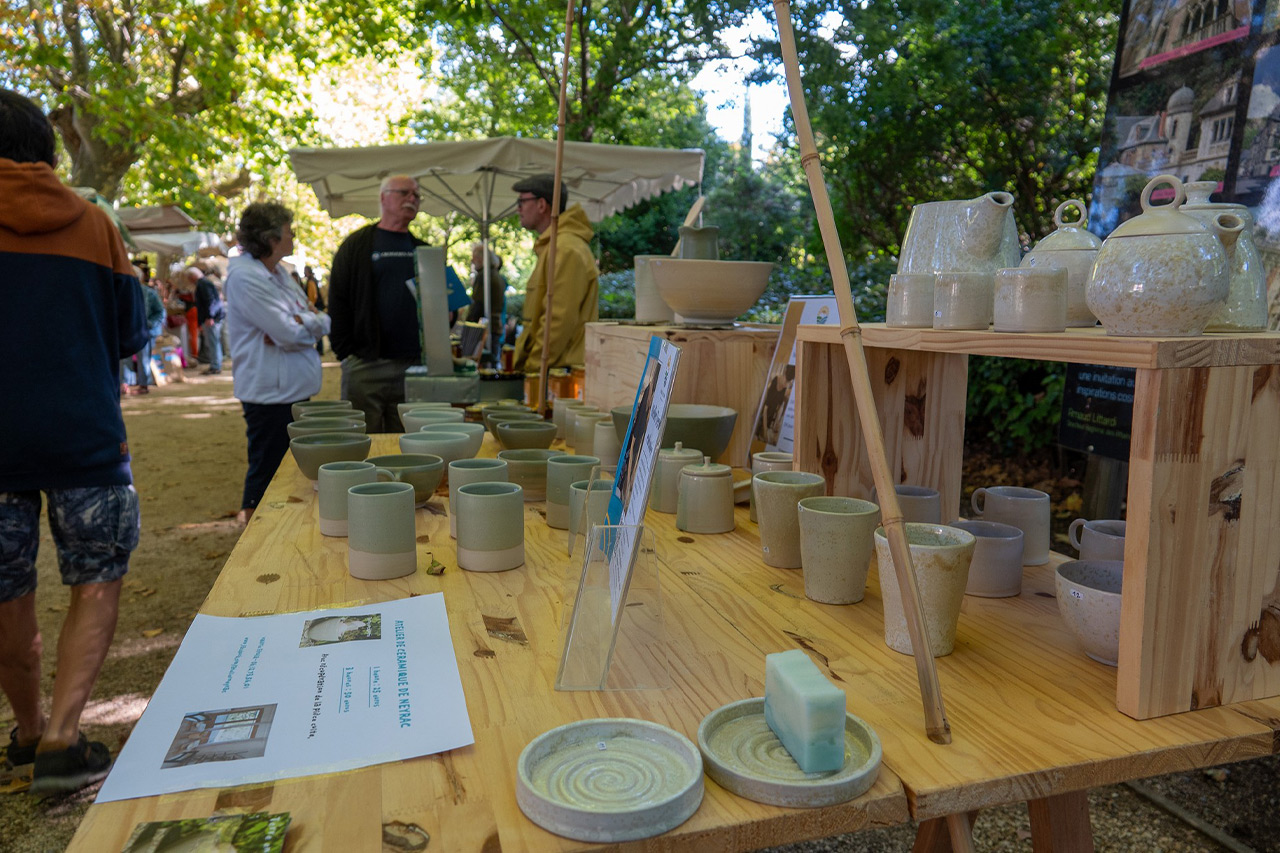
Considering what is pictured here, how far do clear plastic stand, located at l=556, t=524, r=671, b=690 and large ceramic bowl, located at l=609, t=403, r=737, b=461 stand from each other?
0.78 m

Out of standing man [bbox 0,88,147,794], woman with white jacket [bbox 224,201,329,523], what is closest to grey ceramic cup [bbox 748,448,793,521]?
standing man [bbox 0,88,147,794]

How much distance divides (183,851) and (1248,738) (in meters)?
1.04

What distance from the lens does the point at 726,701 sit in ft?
3.27

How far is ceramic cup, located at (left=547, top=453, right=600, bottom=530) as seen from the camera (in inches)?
66.6

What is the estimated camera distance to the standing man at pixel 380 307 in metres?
4.82

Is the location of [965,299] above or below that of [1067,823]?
above

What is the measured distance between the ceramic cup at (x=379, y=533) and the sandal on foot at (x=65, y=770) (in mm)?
1603

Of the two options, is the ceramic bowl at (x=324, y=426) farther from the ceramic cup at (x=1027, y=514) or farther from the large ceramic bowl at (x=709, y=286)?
the ceramic cup at (x=1027, y=514)

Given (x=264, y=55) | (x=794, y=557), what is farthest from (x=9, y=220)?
(x=264, y=55)

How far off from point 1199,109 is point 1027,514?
168 cm

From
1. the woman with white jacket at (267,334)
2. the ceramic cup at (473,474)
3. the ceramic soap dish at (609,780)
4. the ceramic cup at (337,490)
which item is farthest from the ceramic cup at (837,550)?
the woman with white jacket at (267,334)

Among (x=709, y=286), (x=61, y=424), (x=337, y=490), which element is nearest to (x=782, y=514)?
(x=337, y=490)

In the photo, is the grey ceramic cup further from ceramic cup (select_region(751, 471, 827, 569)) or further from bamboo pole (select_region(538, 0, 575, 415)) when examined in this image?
bamboo pole (select_region(538, 0, 575, 415))

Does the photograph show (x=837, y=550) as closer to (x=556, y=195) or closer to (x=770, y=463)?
(x=770, y=463)
